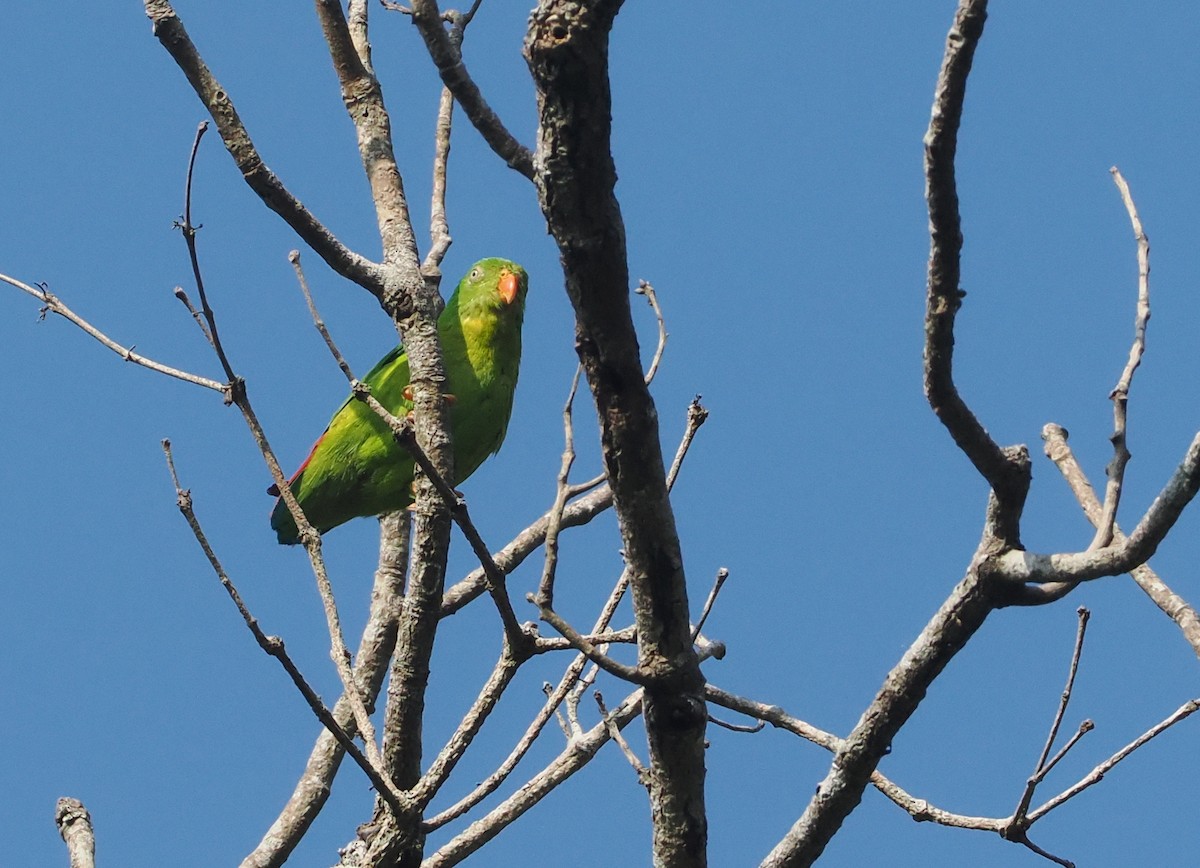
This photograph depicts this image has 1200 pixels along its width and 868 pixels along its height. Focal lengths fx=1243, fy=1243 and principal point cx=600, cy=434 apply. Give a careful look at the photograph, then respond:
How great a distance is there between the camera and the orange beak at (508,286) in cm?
780

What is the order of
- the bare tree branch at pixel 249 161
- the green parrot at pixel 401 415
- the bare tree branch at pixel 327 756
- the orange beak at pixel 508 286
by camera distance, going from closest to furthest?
the bare tree branch at pixel 249 161 → the bare tree branch at pixel 327 756 → the green parrot at pixel 401 415 → the orange beak at pixel 508 286

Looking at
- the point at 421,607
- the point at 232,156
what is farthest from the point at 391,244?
the point at 421,607

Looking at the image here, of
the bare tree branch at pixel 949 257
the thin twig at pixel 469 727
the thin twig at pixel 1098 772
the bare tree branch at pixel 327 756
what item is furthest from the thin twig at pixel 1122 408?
the bare tree branch at pixel 327 756

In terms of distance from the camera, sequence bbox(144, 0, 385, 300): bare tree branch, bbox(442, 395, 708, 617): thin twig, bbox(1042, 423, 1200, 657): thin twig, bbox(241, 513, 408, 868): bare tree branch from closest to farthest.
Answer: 1. bbox(1042, 423, 1200, 657): thin twig
2. bbox(144, 0, 385, 300): bare tree branch
3. bbox(241, 513, 408, 868): bare tree branch
4. bbox(442, 395, 708, 617): thin twig

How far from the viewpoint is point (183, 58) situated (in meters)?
5.15

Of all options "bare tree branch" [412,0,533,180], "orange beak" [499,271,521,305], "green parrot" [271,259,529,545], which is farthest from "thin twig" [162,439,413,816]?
"orange beak" [499,271,521,305]

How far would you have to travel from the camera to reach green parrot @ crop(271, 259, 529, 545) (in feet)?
23.7

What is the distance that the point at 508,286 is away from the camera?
789 cm

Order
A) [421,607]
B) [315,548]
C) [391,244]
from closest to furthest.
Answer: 1. [315,548]
2. [421,607]
3. [391,244]

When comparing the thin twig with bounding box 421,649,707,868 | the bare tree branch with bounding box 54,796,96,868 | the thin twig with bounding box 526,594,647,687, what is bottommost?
the bare tree branch with bounding box 54,796,96,868

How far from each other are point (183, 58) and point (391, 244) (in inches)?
44.6

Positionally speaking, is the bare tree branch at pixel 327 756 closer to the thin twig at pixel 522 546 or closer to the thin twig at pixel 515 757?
the thin twig at pixel 522 546

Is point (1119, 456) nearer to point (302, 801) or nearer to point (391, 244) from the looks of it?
point (391, 244)

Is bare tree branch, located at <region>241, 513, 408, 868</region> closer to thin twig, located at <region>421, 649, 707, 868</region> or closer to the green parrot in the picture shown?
the green parrot
